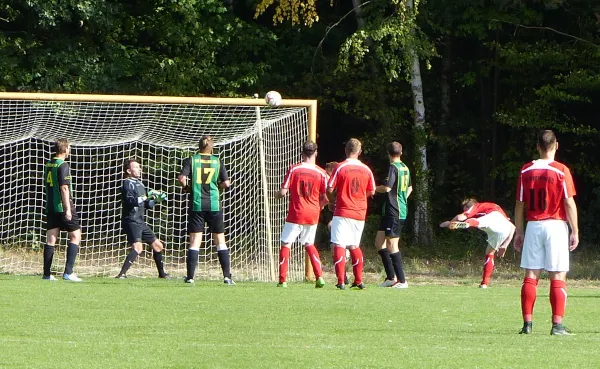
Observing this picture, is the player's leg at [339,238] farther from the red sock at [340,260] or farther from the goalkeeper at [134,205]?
the goalkeeper at [134,205]

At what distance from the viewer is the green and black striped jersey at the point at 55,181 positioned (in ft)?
48.1

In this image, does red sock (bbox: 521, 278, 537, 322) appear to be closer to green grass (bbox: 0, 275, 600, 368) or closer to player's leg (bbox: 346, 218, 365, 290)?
green grass (bbox: 0, 275, 600, 368)

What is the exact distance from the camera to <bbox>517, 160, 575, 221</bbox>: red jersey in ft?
31.0

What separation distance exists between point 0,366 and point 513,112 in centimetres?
2004

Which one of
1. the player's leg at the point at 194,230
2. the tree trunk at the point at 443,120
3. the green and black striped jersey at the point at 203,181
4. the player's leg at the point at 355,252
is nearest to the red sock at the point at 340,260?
the player's leg at the point at 355,252

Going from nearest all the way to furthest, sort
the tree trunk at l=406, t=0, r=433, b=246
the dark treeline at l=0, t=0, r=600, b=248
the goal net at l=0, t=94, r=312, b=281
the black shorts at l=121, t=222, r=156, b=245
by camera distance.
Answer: the black shorts at l=121, t=222, r=156, b=245 → the goal net at l=0, t=94, r=312, b=281 → the dark treeline at l=0, t=0, r=600, b=248 → the tree trunk at l=406, t=0, r=433, b=246

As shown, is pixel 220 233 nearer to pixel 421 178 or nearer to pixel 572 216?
pixel 572 216

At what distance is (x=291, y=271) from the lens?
17.1 meters

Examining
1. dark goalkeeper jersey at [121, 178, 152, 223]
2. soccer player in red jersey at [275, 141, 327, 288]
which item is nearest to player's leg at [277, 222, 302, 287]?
soccer player in red jersey at [275, 141, 327, 288]

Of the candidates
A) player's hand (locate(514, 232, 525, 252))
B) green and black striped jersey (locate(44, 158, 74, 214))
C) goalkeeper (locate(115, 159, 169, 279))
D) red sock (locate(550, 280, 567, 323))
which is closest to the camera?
red sock (locate(550, 280, 567, 323))

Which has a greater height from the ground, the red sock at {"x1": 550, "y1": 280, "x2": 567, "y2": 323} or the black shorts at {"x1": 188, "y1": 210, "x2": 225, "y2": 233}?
the black shorts at {"x1": 188, "y1": 210, "x2": 225, "y2": 233}

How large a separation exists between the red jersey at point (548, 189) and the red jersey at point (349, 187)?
4.64 meters

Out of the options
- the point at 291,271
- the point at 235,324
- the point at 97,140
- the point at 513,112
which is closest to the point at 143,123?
the point at 97,140

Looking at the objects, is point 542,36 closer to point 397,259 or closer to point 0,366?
point 397,259
